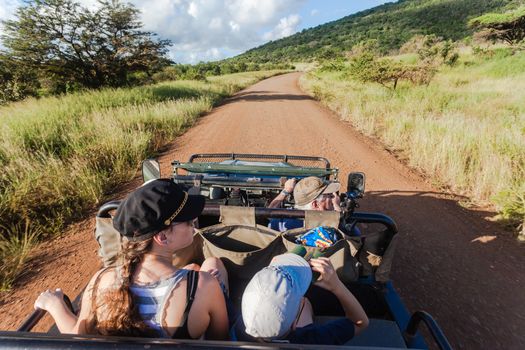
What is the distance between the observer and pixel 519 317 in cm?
291

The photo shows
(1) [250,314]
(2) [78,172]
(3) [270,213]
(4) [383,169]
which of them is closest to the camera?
(1) [250,314]

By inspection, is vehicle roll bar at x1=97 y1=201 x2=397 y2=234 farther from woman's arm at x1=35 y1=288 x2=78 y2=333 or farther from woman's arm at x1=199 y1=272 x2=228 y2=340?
woman's arm at x1=199 y1=272 x2=228 y2=340

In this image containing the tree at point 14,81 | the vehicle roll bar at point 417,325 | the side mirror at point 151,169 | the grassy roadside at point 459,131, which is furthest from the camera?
the tree at point 14,81

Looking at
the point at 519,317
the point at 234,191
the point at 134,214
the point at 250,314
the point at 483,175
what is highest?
the point at 134,214

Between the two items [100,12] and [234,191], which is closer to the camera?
[234,191]

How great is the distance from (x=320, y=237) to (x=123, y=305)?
112 centimetres

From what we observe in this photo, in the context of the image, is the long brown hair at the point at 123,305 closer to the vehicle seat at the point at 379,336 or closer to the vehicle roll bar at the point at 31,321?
the vehicle roll bar at the point at 31,321

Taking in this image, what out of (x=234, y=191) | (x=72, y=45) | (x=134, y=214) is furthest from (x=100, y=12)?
(x=134, y=214)

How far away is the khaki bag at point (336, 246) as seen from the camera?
75.4 inches

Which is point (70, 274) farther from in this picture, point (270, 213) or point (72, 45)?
point (72, 45)

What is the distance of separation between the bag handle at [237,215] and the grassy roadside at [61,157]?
9.07ft

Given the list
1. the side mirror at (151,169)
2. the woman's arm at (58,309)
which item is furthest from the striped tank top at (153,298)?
the side mirror at (151,169)

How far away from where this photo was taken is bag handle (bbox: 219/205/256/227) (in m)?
2.03

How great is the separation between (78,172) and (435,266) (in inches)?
211
